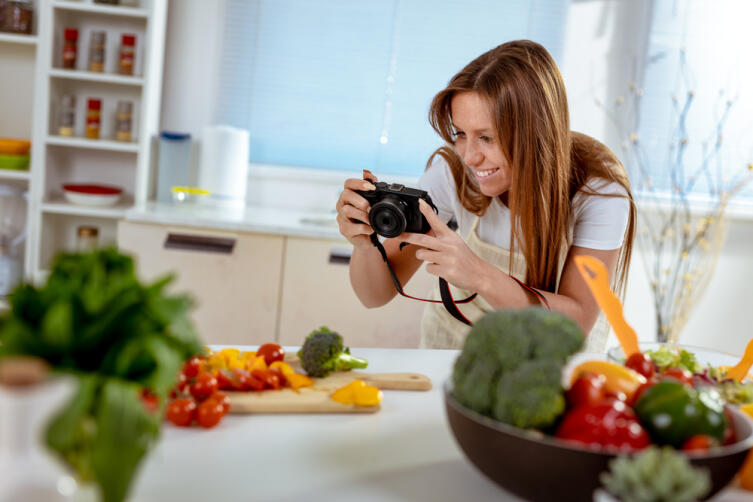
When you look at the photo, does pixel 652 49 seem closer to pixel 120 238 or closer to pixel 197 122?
pixel 197 122

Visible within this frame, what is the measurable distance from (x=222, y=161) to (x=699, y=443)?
2241 mm

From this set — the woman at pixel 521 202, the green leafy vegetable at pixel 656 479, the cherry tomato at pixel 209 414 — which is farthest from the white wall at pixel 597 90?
the green leafy vegetable at pixel 656 479

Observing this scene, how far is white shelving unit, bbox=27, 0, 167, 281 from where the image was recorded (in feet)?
8.02

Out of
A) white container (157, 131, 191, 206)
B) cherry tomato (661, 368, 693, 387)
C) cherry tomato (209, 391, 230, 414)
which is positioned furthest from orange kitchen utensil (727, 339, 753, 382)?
white container (157, 131, 191, 206)

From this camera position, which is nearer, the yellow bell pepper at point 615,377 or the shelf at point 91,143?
the yellow bell pepper at point 615,377

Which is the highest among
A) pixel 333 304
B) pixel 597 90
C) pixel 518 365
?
pixel 597 90

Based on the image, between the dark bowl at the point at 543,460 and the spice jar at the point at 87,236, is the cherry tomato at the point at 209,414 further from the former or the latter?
the spice jar at the point at 87,236

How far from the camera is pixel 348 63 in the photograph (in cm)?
284

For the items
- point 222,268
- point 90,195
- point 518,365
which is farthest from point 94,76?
point 518,365

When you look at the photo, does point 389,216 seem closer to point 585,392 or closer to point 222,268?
point 585,392

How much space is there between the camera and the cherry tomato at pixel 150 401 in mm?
735

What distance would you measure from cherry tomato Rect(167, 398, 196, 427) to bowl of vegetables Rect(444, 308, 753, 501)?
0.33m

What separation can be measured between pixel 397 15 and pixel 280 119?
64 cm

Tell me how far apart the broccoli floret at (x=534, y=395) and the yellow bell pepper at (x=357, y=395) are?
11.8 inches
